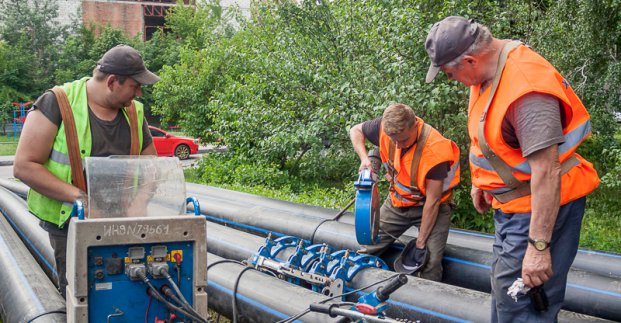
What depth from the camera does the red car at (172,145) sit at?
77.0 ft

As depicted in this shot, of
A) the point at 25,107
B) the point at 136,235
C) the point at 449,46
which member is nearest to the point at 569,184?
the point at 449,46

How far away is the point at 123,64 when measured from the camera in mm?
3520

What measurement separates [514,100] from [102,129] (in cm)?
225

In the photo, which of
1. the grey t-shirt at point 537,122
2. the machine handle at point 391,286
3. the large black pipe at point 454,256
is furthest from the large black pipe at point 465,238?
the machine handle at point 391,286

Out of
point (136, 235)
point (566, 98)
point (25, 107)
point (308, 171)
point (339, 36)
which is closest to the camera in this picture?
point (566, 98)

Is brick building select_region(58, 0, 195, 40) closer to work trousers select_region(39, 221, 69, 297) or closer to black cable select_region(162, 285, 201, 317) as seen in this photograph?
work trousers select_region(39, 221, 69, 297)

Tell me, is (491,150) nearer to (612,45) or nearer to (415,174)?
(415,174)

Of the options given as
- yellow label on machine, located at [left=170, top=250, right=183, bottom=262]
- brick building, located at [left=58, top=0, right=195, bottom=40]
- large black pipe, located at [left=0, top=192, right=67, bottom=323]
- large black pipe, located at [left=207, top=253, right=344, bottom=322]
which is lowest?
large black pipe, located at [left=0, top=192, right=67, bottom=323]

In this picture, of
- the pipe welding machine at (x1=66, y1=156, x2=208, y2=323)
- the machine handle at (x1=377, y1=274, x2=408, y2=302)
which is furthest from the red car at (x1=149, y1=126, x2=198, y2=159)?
the machine handle at (x1=377, y1=274, x2=408, y2=302)

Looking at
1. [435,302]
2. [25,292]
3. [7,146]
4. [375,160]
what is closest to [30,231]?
[25,292]

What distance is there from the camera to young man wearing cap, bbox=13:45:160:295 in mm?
3410

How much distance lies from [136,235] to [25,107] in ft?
112

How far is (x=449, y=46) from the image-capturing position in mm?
3043

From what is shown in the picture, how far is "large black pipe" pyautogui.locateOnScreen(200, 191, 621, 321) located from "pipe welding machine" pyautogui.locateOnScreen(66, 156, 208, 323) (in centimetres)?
259
